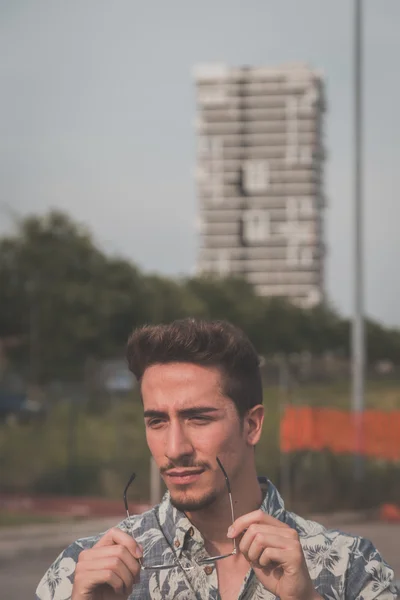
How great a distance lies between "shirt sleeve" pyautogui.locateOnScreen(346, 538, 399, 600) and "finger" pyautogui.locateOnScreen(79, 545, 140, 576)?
1.87ft

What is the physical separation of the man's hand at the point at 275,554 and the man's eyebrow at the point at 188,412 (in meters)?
0.31

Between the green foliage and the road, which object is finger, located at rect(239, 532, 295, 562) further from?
the green foliage

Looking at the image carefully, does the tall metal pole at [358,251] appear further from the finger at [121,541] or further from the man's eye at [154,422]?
the finger at [121,541]

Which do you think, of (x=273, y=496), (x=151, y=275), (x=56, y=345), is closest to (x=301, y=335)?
(x=151, y=275)

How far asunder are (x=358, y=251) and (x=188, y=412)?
18637 mm

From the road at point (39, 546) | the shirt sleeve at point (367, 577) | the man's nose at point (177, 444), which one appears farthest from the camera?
the road at point (39, 546)

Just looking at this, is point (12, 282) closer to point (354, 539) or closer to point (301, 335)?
point (354, 539)

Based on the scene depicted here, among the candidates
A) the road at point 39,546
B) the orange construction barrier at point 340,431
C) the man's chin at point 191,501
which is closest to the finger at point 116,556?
the man's chin at point 191,501

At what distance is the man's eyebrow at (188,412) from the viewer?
2.87 m

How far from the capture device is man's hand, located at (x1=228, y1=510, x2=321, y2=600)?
2.60 metres

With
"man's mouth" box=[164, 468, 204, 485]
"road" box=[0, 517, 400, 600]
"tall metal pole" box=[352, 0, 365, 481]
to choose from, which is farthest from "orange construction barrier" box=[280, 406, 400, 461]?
"man's mouth" box=[164, 468, 204, 485]

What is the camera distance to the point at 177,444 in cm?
283

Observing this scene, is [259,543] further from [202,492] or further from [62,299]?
[62,299]

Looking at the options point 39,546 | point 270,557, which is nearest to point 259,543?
point 270,557
